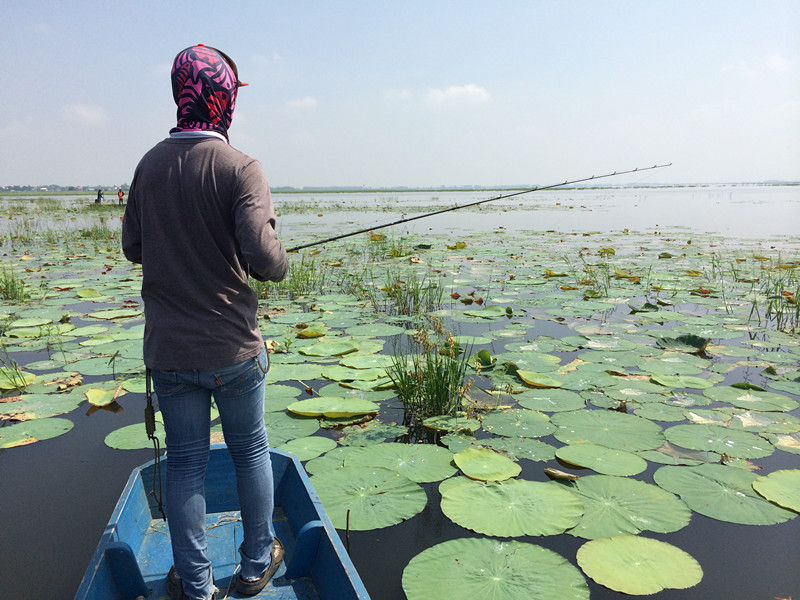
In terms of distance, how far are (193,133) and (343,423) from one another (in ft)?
6.14

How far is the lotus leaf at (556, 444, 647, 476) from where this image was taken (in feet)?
7.53

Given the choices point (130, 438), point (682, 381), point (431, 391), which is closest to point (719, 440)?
point (682, 381)

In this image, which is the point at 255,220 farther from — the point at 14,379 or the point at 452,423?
the point at 14,379

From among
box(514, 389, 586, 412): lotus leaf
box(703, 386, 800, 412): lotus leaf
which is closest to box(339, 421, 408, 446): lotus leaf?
box(514, 389, 586, 412): lotus leaf

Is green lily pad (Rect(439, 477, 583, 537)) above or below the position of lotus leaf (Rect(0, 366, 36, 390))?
below

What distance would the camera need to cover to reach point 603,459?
93.8 inches

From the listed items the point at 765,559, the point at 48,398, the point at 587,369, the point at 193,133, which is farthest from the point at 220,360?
the point at 587,369

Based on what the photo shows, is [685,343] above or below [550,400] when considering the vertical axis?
above

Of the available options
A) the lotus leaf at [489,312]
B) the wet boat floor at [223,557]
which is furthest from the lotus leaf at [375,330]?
the wet boat floor at [223,557]

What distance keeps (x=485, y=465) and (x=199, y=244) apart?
1.62m

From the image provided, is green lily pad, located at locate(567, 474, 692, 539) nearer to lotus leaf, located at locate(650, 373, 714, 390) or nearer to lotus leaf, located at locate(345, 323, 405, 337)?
lotus leaf, located at locate(650, 373, 714, 390)

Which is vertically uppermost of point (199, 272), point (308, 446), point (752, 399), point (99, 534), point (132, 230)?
point (132, 230)

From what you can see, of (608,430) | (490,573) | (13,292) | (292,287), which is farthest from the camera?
(292,287)

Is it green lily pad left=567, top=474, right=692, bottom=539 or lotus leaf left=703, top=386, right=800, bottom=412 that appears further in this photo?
lotus leaf left=703, top=386, right=800, bottom=412
